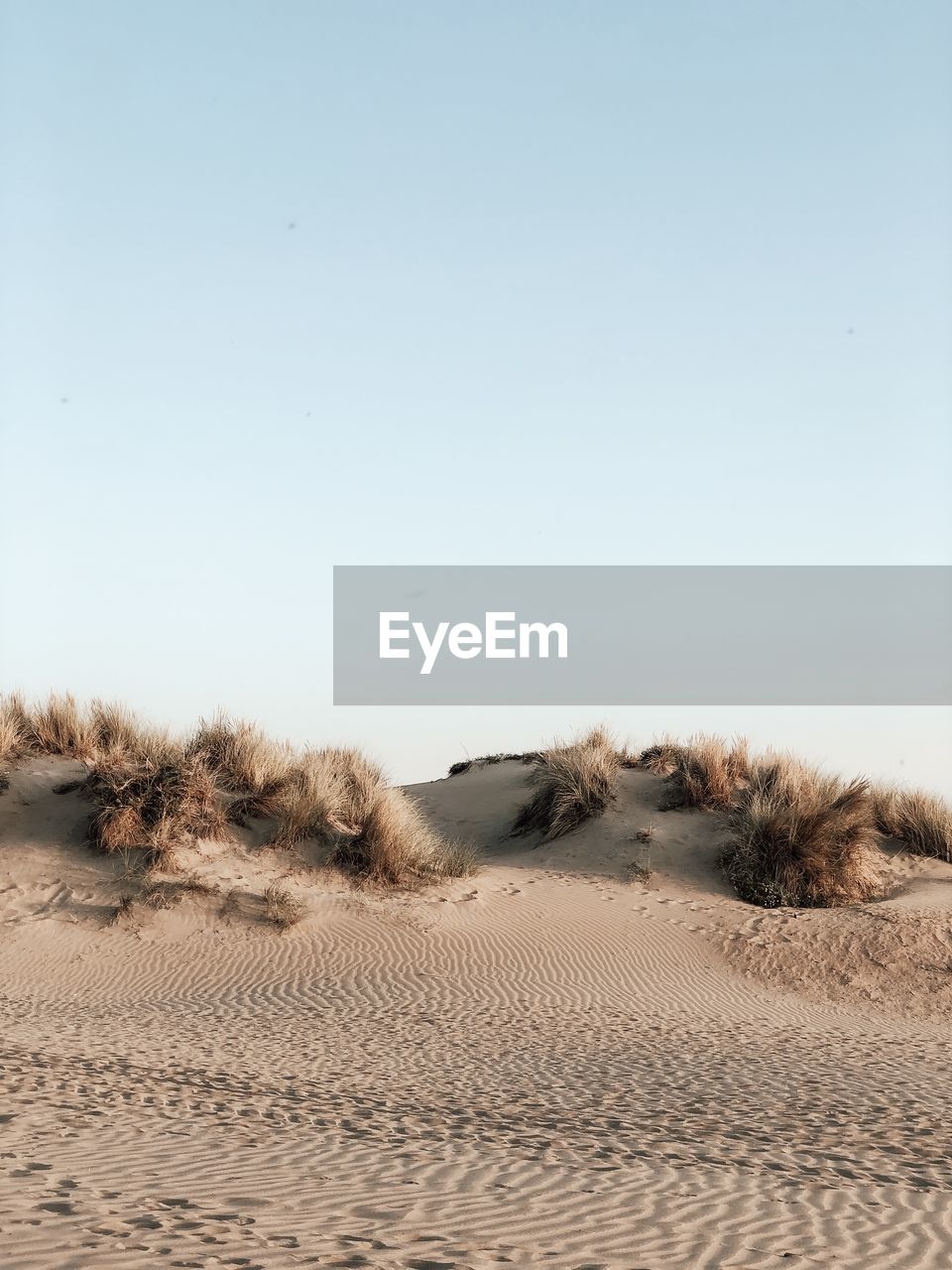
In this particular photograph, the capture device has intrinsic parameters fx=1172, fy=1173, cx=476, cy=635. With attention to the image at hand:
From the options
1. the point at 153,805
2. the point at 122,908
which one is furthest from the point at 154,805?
the point at 122,908

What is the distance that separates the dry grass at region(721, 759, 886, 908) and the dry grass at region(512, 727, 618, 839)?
237cm

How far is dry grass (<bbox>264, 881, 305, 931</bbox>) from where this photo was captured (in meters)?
14.8

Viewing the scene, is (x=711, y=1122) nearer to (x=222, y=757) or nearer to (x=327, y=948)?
(x=327, y=948)

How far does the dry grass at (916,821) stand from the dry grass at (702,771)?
246cm

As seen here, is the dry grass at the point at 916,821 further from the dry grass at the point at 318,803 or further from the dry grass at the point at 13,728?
the dry grass at the point at 13,728

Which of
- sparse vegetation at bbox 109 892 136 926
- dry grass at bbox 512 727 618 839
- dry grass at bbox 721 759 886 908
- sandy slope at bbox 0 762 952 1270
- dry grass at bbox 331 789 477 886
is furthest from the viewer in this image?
dry grass at bbox 512 727 618 839

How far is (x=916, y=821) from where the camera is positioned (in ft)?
66.2

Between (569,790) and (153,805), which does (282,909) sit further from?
(569,790)

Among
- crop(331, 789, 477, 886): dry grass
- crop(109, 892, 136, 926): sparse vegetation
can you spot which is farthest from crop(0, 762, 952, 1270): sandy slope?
crop(331, 789, 477, 886): dry grass

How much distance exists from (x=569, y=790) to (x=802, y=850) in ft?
13.5

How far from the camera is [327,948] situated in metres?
14.4

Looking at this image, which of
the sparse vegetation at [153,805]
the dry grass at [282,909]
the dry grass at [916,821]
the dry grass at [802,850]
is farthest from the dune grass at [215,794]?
the dry grass at [916,821]

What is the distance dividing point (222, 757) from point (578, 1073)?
971cm

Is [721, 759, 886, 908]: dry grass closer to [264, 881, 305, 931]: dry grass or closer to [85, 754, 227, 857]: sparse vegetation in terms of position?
[264, 881, 305, 931]: dry grass
